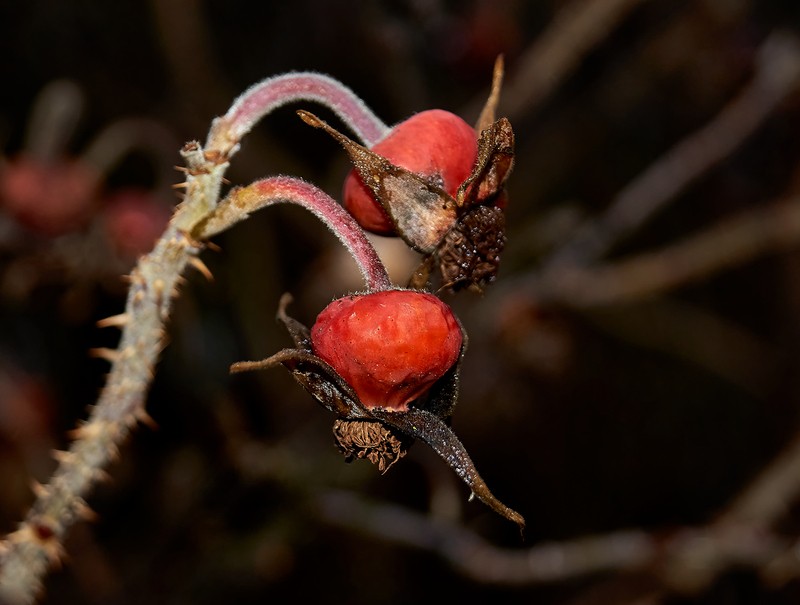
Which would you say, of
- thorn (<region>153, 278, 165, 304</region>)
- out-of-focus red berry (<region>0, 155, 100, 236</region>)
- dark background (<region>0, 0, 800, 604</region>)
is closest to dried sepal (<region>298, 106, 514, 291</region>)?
thorn (<region>153, 278, 165, 304</region>)

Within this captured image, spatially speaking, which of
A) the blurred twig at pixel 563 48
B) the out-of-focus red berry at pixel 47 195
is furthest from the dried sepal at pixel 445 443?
the blurred twig at pixel 563 48

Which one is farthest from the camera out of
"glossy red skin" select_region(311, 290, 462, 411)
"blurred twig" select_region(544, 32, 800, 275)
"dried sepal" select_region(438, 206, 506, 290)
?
"blurred twig" select_region(544, 32, 800, 275)

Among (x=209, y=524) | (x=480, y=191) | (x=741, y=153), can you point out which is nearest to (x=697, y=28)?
(x=741, y=153)

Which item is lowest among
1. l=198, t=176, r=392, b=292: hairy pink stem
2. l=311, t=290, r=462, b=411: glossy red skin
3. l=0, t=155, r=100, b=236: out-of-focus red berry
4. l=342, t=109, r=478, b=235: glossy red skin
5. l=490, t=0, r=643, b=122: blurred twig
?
l=311, t=290, r=462, b=411: glossy red skin

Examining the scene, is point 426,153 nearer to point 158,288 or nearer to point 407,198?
point 407,198

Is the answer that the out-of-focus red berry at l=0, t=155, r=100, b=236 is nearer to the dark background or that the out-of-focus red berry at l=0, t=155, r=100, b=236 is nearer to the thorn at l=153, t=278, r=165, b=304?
the dark background

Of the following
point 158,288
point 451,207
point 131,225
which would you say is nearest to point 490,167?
point 451,207
